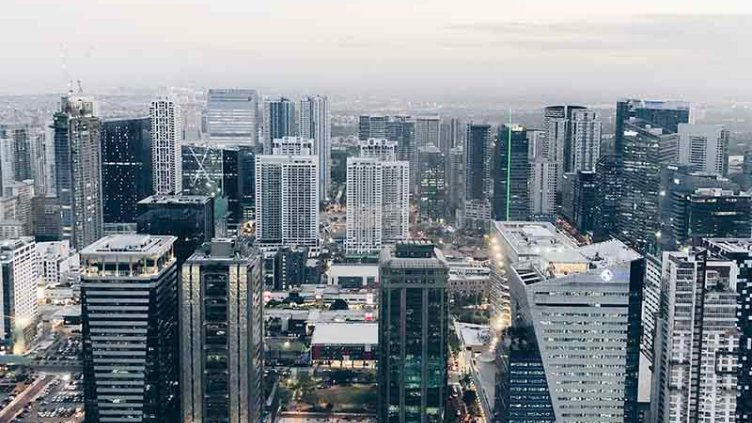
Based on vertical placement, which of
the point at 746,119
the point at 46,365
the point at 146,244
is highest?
the point at 746,119

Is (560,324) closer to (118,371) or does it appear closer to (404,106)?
(118,371)

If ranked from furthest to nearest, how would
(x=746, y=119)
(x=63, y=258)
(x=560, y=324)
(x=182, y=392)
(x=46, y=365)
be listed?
(x=63, y=258), (x=46, y=365), (x=746, y=119), (x=182, y=392), (x=560, y=324)

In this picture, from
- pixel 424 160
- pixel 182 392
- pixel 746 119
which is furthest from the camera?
pixel 424 160

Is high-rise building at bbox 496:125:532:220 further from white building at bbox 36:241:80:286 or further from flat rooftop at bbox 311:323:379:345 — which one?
white building at bbox 36:241:80:286

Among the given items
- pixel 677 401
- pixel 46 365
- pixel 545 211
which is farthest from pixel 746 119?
pixel 46 365

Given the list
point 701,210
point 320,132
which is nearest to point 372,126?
point 320,132

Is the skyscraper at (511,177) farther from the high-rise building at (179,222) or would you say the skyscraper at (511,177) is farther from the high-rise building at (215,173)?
the high-rise building at (179,222)
